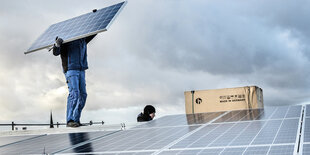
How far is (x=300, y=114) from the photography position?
5328 millimetres

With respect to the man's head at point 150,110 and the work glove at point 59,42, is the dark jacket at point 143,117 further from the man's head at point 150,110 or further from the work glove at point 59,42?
the work glove at point 59,42

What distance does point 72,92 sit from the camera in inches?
335

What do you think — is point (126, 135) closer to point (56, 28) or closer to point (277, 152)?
point (277, 152)

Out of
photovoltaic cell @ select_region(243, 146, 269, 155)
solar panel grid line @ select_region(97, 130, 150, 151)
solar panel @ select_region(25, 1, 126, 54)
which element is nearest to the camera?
photovoltaic cell @ select_region(243, 146, 269, 155)

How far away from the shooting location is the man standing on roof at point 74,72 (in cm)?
848

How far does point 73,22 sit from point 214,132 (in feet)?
19.9

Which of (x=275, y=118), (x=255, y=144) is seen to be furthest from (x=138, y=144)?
(x=275, y=118)

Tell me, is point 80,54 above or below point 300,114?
above

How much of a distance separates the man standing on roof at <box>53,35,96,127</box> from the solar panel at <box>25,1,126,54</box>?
0.23 metres

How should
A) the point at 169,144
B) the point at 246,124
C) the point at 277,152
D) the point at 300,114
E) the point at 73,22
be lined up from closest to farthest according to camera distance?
the point at 277,152 < the point at 169,144 < the point at 246,124 < the point at 300,114 < the point at 73,22

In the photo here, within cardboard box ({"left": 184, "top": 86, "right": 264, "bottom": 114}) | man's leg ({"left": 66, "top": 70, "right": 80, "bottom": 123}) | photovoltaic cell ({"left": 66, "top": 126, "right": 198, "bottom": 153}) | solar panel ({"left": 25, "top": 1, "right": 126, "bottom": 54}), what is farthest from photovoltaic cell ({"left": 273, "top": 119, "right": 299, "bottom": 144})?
cardboard box ({"left": 184, "top": 86, "right": 264, "bottom": 114})

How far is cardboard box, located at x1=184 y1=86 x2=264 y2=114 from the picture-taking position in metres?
10.3

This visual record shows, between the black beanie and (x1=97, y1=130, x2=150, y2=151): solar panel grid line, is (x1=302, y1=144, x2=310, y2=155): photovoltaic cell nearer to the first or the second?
(x1=97, y1=130, x2=150, y2=151): solar panel grid line

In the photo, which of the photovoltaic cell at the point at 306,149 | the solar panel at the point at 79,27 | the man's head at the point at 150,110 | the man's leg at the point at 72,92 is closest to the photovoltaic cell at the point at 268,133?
the photovoltaic cell at the point at 306,149
